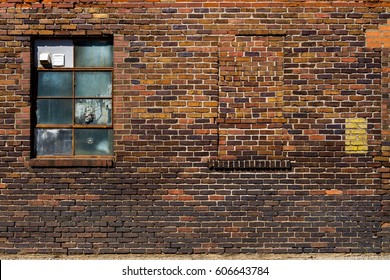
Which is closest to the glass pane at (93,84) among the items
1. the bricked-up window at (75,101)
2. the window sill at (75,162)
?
the bricked-up window at (75,101)

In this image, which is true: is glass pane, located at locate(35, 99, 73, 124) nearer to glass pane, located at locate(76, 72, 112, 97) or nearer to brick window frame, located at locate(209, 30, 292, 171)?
glass pane, located at locate(76, 72, 112, 97)

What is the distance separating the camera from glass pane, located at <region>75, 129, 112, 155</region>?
623 cm

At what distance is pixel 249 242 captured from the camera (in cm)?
607

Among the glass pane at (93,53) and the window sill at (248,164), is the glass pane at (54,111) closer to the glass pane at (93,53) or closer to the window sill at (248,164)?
the glass pane at (93,53)

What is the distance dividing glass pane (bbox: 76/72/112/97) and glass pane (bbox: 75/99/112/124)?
0.10 m

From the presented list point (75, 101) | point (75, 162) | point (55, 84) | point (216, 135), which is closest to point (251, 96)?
point (216, 135)

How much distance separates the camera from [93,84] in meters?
6.26

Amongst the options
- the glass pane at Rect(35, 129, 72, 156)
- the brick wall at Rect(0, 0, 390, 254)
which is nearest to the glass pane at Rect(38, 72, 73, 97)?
the brick wall at Rect(0, 0, 390, 254)

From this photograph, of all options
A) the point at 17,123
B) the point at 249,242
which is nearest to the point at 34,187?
the point at 17,123

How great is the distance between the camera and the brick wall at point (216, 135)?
19.9 feet

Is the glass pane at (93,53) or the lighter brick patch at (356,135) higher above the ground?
the glass pane at (93,53)

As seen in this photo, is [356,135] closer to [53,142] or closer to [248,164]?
[248,164]

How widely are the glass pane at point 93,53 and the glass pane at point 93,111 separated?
0.53 metres
